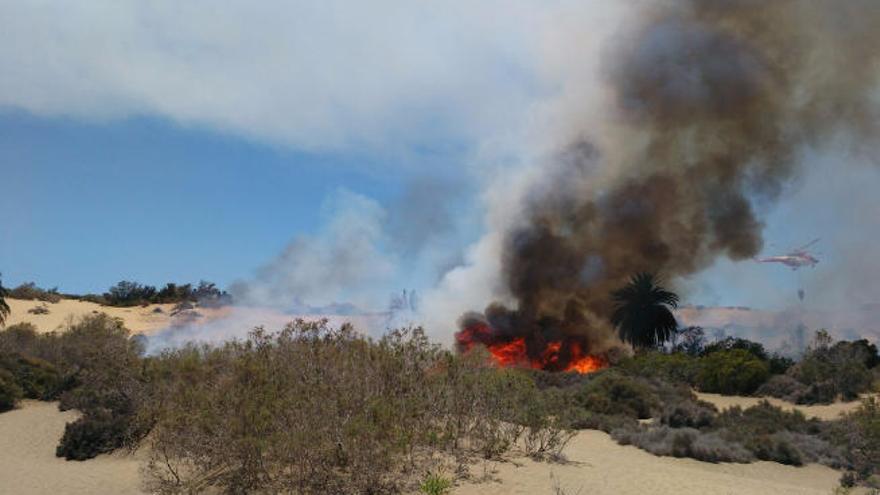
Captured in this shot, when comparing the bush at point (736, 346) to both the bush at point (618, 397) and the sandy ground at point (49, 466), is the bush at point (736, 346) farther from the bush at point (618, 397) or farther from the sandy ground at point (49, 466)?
the sandy ground at point (49, 466)

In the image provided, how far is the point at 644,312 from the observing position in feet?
162

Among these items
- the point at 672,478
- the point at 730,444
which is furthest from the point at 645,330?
the point at 672,478

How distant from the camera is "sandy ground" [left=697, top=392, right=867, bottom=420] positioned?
1232 inches

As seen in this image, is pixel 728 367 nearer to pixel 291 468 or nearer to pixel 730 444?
pixel 730 444

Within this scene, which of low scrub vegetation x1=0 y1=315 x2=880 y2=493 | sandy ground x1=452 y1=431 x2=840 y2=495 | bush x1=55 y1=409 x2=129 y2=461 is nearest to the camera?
low scrub vegetation x1=0 y1=315 x2=880 y2=493

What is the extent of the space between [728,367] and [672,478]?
2319cm

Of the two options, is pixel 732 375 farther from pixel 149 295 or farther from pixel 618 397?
pixel 149 295

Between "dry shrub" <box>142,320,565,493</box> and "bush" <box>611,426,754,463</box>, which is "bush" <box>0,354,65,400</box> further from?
"bush" <box>611,426,754,463</box>

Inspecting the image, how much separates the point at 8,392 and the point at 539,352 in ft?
108

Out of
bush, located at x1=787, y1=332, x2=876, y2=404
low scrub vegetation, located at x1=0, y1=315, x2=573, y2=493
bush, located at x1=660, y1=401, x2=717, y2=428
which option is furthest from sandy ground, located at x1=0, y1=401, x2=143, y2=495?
bush, located at x1=787, y1=332, x2=876, y2=404

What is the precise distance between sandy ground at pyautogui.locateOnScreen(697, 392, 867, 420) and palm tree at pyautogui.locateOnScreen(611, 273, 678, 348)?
11135 millimetres

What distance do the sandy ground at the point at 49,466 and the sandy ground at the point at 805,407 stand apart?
81.9ft

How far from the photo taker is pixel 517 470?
56.4 feet

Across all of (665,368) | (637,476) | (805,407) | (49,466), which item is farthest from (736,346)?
(49,466)
